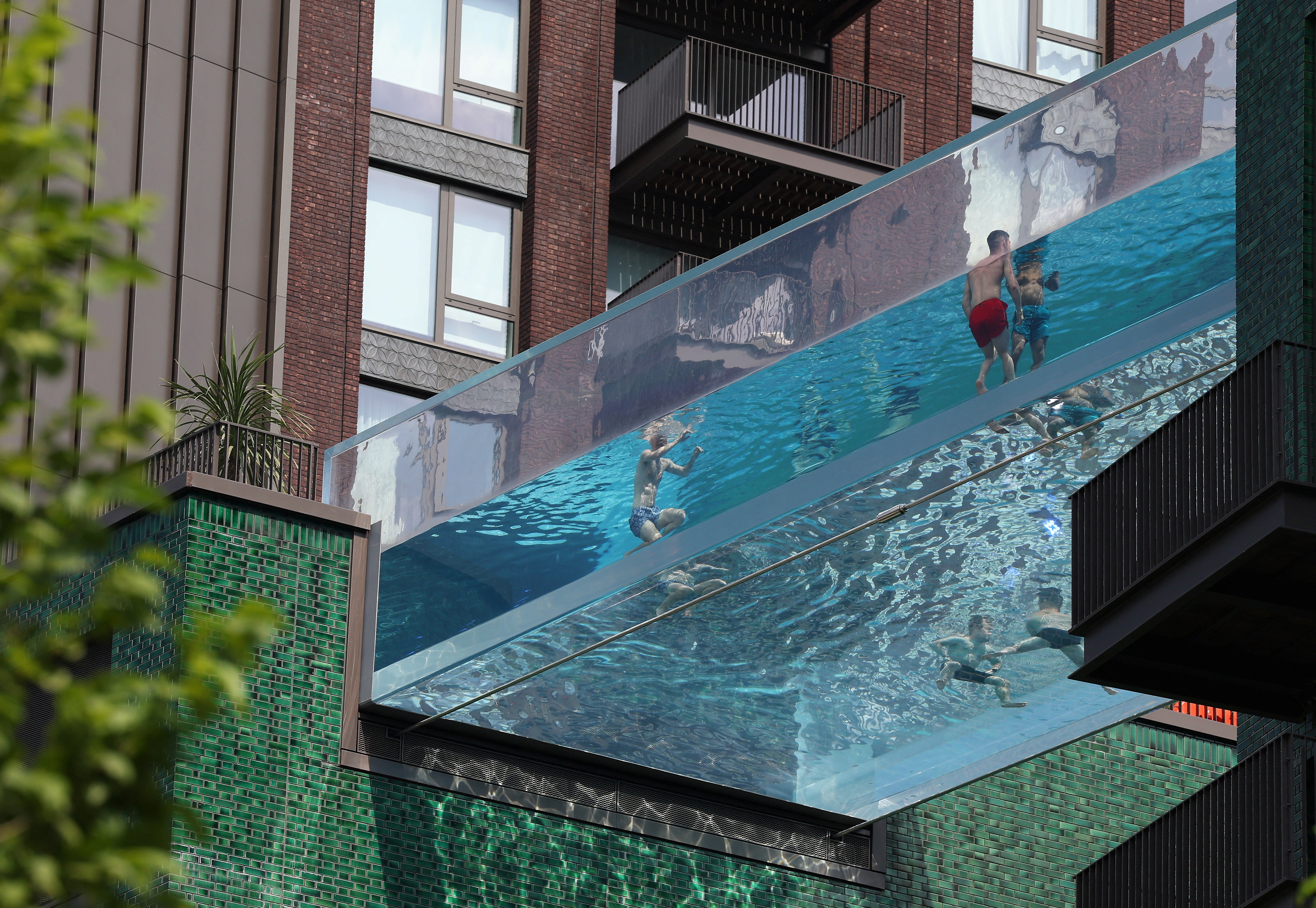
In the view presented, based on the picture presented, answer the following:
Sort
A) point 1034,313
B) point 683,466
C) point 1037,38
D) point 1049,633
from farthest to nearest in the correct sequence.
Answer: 1. point 1037,38
2. point 1049,633
3. point 683,466
4. point 1034,313

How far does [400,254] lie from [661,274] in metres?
3.75

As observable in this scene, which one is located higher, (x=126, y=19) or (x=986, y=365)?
(x=126, y=19)

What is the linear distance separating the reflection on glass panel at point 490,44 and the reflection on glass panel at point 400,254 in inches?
76.0

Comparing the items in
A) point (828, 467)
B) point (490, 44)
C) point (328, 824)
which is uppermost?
point (490, 44)

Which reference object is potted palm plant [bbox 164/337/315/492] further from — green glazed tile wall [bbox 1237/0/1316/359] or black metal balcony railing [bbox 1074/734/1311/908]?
black metal balcony railing [bbox 1074/734/1311/908]

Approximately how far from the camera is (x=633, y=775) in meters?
22.3

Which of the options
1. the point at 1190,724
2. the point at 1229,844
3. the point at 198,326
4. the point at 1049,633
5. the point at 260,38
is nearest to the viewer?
the point at 1229,844

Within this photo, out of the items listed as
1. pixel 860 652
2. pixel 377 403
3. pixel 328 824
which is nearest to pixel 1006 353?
pixel 860 652

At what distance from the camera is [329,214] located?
96.4ft

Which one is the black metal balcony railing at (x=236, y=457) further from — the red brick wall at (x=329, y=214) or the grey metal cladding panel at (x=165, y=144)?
the red brick wall at (x=329, y=214)

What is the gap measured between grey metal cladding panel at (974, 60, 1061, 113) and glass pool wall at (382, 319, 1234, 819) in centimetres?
1515

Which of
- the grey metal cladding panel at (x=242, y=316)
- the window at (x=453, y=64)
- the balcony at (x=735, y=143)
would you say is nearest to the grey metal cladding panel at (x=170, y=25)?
the window at (x=453, y=64)

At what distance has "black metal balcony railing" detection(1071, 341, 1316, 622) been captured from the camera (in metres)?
14.6

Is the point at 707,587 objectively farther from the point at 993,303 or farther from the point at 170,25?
the point at 170,25
